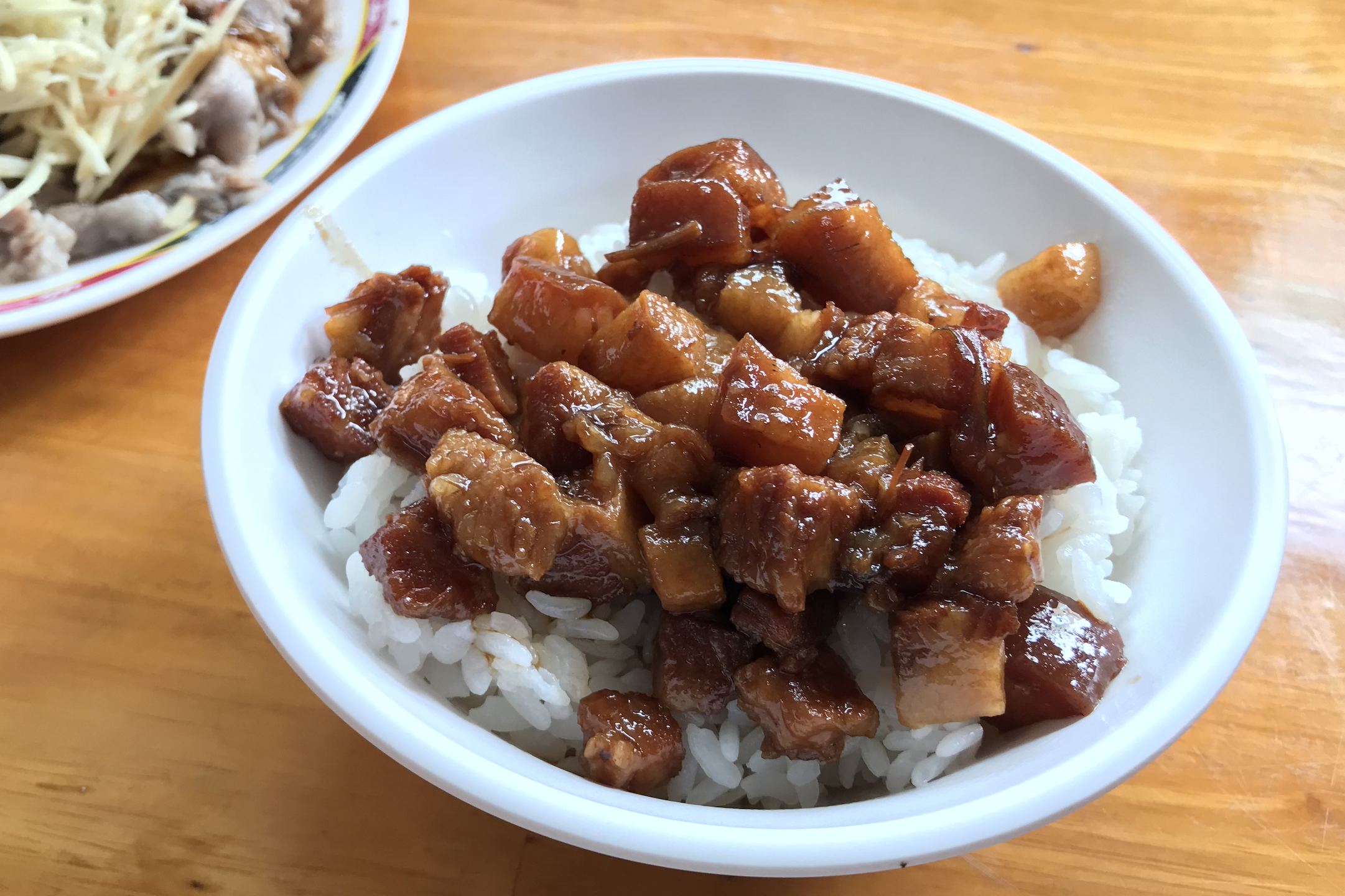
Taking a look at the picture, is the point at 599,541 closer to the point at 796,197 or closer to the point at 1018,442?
the point at 1018,442

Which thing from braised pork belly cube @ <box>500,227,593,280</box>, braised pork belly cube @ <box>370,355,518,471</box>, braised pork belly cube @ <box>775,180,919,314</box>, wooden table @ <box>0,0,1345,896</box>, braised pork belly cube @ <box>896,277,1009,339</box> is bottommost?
wooden table @ <box>0,0,1345,896</box>

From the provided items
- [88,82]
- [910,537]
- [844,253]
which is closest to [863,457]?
[910,537]

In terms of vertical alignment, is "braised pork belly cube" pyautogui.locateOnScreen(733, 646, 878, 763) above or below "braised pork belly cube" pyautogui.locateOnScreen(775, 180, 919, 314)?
below

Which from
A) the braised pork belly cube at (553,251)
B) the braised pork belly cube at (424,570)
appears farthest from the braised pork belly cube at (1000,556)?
the braised pork belly cube at (553,251)

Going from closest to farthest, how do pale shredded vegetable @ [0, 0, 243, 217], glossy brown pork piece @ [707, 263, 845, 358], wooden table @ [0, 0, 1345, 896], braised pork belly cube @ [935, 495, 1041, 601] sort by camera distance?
braised pork belly cube @ [935, 495, 1041, 601] → wooden table @ [0, 0, 1345, 896] → glossy brown pork piece @ [707, 263, 845, 358] → pale shredded vegetable @ [0, 0, 243, 217]

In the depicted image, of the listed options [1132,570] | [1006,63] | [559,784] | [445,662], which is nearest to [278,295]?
[445,662]

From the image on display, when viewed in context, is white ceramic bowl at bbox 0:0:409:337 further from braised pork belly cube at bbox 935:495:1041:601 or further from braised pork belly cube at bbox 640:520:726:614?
braised pork belly cube at bbox 935:495:1041:601

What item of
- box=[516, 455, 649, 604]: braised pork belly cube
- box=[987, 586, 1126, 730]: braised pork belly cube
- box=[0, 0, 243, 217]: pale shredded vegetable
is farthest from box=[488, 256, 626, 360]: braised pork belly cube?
box=[0, 0, 243, 217]: pale shredded vegetable

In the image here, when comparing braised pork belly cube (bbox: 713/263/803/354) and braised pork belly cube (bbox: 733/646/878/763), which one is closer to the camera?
braised pork belly cube (bbox: 733/646/878/763)
